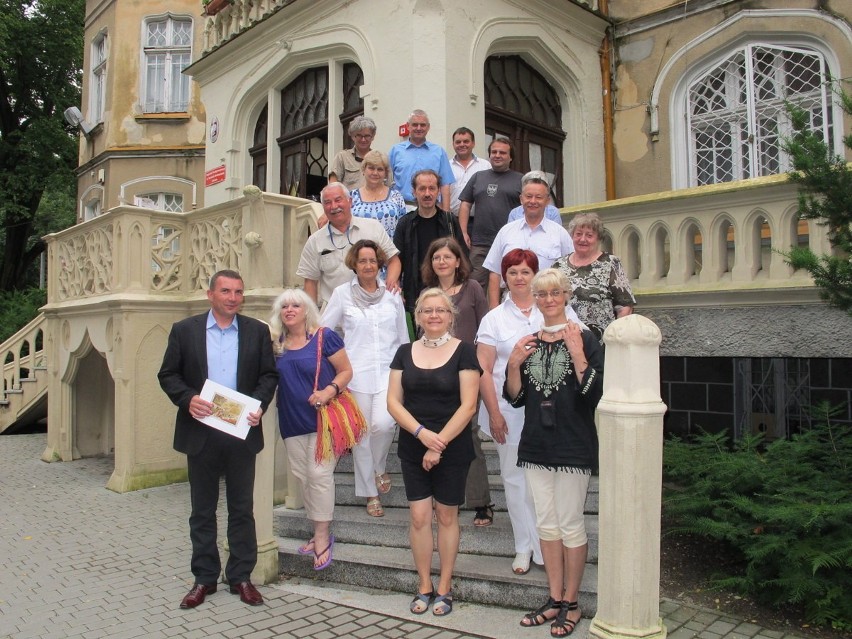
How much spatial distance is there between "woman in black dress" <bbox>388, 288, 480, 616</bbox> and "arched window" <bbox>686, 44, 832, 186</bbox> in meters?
6.46

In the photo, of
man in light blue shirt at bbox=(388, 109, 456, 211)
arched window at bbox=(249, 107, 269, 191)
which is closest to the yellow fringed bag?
man in light blue shirt at bbox=(388, 109, 456, 211)

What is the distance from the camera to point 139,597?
4.82 metres

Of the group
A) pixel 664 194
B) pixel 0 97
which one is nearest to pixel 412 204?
pixel 664 194

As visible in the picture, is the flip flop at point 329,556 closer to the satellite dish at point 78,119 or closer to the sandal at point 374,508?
the sandal at point 374,508

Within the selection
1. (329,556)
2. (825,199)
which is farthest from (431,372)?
(825,199)

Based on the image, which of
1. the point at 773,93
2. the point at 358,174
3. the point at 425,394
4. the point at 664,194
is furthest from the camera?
the point at 773,93

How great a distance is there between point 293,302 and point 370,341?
633mm

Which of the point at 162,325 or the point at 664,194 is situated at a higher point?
the point at 664,194

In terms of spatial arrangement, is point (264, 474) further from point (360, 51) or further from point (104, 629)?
point (360, 51)

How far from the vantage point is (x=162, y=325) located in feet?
28.0

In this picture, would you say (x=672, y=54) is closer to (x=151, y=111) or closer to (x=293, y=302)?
(x=293, y=302)

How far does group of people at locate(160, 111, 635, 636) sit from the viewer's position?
3.87 metres

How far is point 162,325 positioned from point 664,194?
5.71 m

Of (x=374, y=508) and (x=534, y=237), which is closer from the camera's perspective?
(x=374, y=508)
